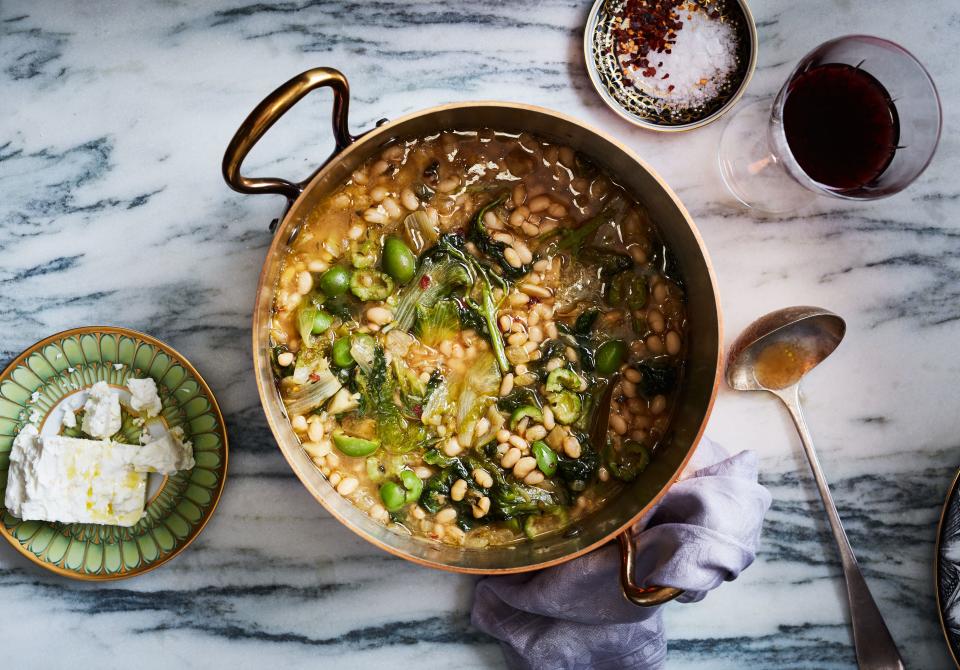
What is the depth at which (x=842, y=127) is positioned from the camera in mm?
1941

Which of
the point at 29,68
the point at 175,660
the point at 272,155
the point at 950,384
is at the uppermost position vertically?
the point at 29,68

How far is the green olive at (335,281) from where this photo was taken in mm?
1827

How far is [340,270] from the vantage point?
184cm

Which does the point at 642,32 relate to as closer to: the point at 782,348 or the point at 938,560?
the point at 782,348

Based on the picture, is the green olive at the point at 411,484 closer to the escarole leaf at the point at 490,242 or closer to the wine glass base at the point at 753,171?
the escarole leaf at the point at 490,242

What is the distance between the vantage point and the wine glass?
188cm

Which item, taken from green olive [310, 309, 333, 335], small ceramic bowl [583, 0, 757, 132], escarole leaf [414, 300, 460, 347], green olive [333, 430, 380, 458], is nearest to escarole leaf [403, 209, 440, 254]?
escarole leaf [414, 300, 460, 347]

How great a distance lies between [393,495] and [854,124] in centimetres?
152

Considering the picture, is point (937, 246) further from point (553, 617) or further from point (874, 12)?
point (553, 617)

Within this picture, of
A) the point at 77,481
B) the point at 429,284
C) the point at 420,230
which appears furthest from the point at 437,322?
the point at 77,481

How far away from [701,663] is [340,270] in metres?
1.52

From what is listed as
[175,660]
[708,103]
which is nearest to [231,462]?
[175,660]

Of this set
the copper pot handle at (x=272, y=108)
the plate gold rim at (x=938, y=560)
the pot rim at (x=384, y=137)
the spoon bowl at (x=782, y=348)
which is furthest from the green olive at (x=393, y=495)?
the plate gold rim at (x=938, y=560)

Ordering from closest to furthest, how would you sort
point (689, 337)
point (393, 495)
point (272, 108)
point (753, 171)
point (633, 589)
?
point (272, 108) → point (633, 589) → point (393, 495) → point (689, 337) → point (753, 171)
